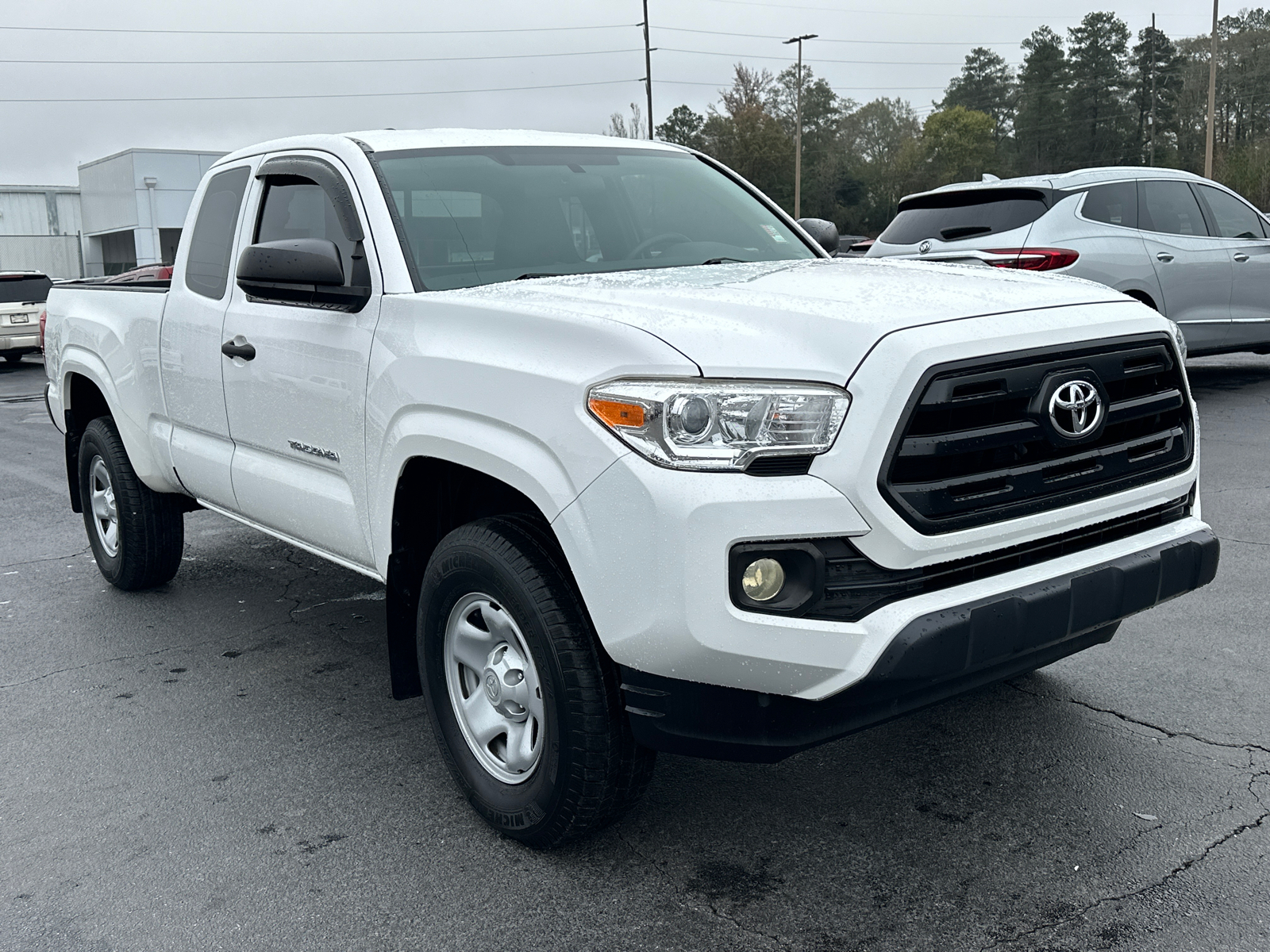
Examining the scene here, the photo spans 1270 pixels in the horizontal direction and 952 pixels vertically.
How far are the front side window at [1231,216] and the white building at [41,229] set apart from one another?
176ft

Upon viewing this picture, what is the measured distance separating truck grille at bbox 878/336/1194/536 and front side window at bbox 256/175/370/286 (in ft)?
6.86

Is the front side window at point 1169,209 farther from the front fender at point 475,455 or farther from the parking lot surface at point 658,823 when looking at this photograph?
the front fender at point 475,455

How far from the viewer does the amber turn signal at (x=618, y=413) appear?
2646 millimetres

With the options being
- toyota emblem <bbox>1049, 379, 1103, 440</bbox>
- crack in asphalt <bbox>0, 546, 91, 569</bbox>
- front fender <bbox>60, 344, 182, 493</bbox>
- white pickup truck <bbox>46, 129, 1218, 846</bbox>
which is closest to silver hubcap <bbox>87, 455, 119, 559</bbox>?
front fender <bbox>60, 344, 182, 493</bbox>

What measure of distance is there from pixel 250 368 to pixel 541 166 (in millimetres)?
1209

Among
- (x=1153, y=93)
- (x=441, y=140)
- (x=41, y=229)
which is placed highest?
(x=1153, y=93)

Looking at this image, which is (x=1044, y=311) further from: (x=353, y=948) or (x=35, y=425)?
(x=35, y=425)

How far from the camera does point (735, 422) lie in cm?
262

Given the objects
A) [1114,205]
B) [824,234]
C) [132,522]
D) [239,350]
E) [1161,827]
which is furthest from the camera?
[1114,205]

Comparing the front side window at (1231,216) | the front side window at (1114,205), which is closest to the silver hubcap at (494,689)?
the front side window at (1114,205)

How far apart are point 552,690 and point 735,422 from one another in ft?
2.56

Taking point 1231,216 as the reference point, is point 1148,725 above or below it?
below

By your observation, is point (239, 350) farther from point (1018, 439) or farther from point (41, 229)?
point (41, 229)

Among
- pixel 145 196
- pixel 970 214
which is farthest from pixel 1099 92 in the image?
pixel 970 214
